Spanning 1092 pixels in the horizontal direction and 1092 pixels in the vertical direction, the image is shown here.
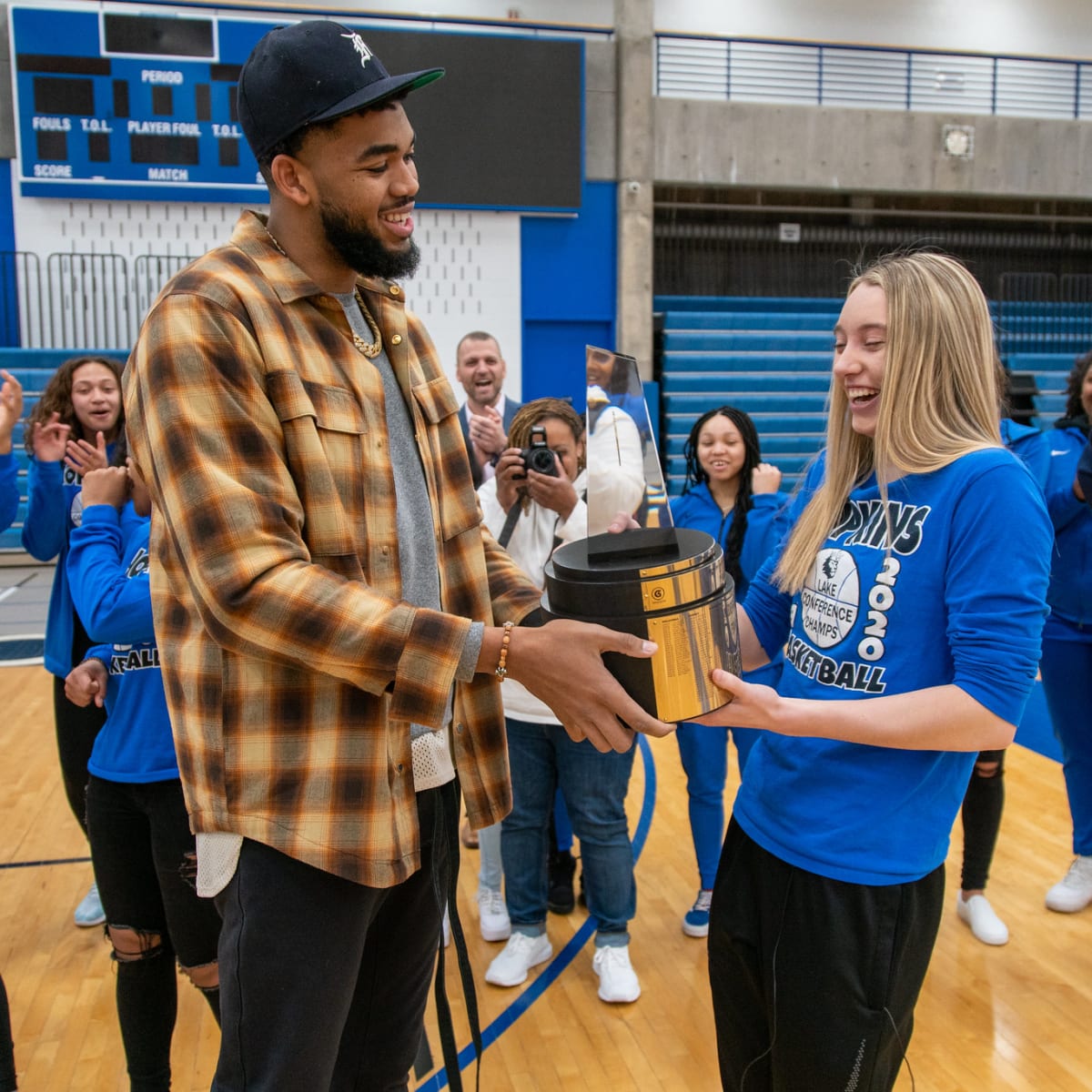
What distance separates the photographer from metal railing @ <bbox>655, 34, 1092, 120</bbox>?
11523mm

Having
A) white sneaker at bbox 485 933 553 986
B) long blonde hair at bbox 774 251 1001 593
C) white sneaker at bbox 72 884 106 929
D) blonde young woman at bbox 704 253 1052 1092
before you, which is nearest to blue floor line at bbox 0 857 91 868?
white sneaker at bbox 72 884 106 929

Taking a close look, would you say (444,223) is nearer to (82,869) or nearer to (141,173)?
(141,173)

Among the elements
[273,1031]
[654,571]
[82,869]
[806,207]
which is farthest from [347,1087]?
[806,207]

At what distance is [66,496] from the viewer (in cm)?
289

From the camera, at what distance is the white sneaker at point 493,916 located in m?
2.95

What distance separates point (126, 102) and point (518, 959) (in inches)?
360

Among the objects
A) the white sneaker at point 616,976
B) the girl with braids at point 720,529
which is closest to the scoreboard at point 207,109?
the girl with braids at point 720,529

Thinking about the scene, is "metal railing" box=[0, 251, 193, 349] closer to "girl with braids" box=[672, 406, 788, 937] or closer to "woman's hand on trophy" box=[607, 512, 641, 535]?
"girl with braids" box=[672, 406, 788, 937]

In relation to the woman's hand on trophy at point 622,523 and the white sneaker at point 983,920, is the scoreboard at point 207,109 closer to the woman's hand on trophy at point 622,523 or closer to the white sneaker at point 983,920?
the white sneaker at point 983,920

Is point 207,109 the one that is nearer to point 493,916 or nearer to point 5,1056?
point 493,916

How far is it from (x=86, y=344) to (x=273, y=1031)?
1033cm

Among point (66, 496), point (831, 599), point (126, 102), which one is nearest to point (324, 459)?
point (831, 599)

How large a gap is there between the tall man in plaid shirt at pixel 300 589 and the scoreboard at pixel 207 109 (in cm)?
887

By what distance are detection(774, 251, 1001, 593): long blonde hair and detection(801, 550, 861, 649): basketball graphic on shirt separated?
9 cm
